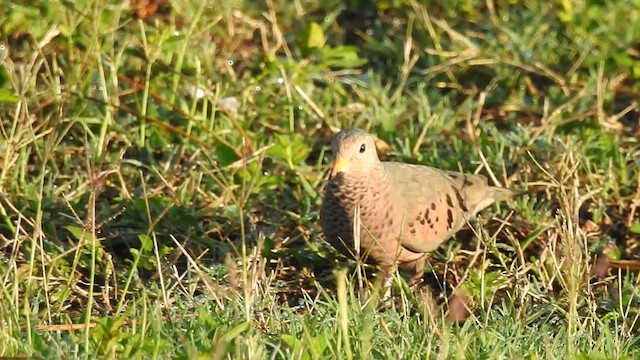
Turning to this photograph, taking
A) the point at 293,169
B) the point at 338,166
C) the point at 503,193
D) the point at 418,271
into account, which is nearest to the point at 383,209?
the point at 338,166

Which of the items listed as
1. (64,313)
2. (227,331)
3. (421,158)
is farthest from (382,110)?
(227,331)

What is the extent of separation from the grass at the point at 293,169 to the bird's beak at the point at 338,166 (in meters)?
0.36

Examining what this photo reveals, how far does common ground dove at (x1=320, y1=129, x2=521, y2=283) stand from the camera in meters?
4.37

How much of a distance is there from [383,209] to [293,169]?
805 millimetres

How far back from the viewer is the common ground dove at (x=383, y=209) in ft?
14.3

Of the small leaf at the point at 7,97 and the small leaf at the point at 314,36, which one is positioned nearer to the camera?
the small leaf at the point at 7,97

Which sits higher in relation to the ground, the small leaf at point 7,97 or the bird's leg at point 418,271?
the small leaf at point 7,97

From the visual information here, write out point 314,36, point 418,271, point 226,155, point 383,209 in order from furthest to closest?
point 314,36
point 226,155
point 418,271
point 383,209

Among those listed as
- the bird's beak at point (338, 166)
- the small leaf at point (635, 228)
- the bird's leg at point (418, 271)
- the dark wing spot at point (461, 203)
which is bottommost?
the bird's leg at point (418, 271)

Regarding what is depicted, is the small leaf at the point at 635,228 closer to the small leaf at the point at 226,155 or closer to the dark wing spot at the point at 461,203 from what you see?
the dark wing spot at the point at 461,203

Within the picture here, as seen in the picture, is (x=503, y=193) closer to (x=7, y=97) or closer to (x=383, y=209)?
(x=383, y=209)

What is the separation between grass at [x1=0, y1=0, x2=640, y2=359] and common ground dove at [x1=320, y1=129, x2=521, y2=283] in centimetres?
13

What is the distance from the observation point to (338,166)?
14.5 feet

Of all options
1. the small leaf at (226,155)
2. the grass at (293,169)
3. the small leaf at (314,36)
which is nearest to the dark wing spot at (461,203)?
the grass at (293,169)
